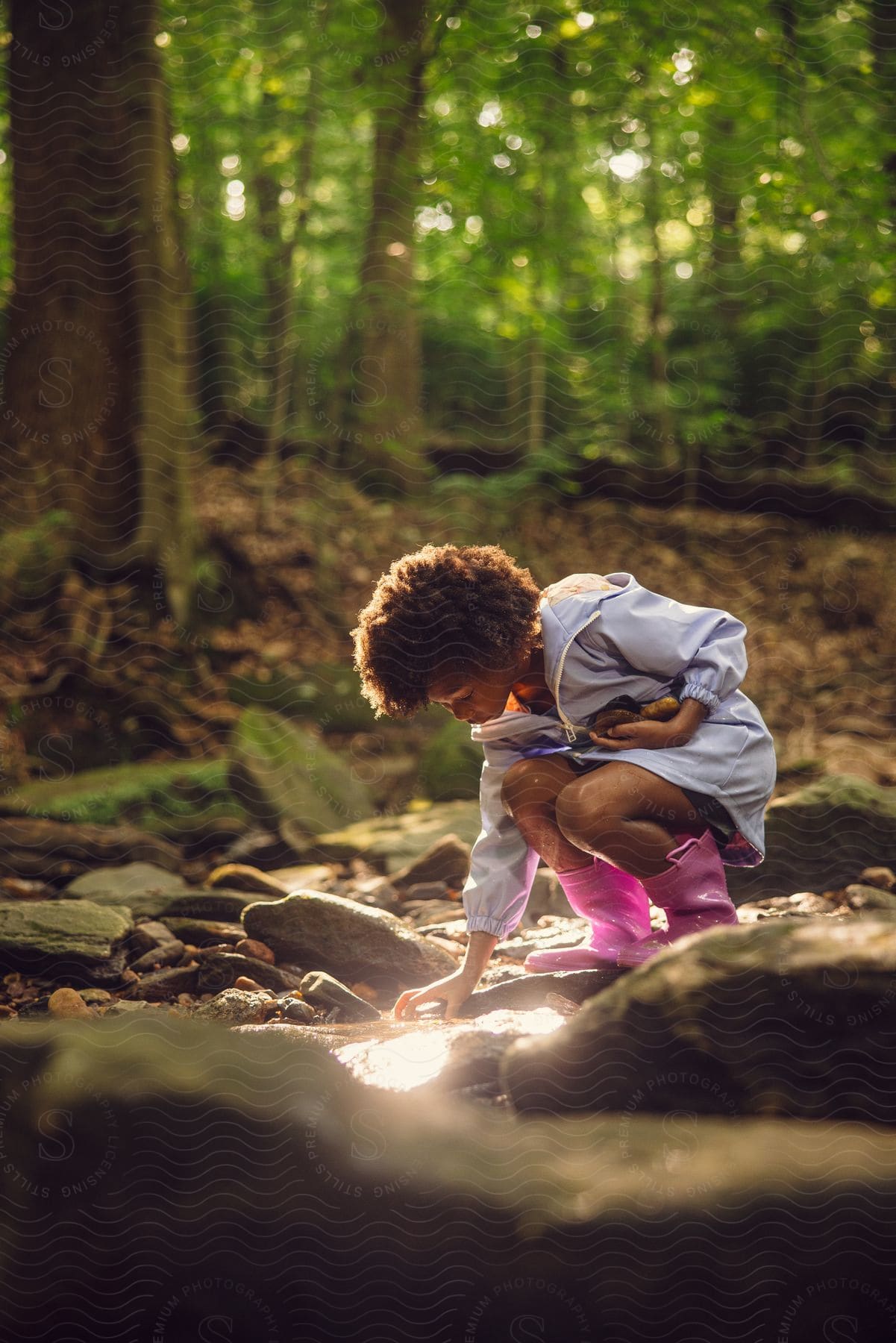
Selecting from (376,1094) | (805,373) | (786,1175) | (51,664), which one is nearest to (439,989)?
(376,1094)

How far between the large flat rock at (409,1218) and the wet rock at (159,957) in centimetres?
106

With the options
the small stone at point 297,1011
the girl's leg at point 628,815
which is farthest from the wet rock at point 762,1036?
the small stone at point 297,1011

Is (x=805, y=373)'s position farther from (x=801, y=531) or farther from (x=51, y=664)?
(x=51, y=664)

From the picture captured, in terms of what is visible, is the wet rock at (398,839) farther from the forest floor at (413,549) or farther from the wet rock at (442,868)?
the forest floor at (413,549)

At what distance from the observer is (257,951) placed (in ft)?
8.68

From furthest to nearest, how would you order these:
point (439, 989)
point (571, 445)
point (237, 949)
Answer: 1. point (571, 445)
2. point (237, 949)
3. point (439, 989)

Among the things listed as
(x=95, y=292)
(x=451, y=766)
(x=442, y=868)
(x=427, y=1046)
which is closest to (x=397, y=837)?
(x=442, y=868)

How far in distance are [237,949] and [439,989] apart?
2.12 feet

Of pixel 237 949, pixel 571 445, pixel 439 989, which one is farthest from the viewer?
pixel 571 445

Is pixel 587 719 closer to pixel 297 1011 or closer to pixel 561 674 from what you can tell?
pixel 561 674

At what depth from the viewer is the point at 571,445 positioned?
7.88m

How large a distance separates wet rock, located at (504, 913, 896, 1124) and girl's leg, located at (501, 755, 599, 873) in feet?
2.28

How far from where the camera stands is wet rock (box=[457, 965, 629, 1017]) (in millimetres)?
2209

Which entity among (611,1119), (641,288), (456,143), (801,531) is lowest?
(801,531)
